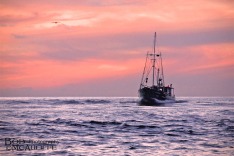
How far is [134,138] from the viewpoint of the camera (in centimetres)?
2472

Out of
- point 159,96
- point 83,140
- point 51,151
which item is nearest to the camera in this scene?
point 51,151

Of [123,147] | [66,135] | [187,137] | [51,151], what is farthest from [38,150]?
[187,137]

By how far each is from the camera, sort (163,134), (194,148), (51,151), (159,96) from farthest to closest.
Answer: (159,96), (163,134), (194,148), (51,151)

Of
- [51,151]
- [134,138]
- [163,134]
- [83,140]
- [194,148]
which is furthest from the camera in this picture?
[163,134]

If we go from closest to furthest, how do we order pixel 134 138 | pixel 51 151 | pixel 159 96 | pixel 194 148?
pixel 51 151, pixel 194 148, pixel 134 138, pixel 159 96

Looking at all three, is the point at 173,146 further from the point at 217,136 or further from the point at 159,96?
the point at 159,96

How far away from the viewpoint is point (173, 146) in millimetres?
21031

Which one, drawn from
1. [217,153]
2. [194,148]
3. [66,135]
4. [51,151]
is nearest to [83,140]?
[66,135]

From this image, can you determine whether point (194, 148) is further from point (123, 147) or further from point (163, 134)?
point (163, 134)

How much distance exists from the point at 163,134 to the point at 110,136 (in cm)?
421

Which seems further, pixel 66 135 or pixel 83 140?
pixel 66 135

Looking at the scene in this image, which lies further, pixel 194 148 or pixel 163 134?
pixel 163 134

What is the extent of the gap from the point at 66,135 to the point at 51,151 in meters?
7.18

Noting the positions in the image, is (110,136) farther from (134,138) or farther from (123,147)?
(123,147)
